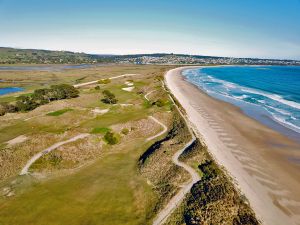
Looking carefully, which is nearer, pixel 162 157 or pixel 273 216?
pixel 273 216

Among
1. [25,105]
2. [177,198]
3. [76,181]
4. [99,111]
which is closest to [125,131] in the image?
[99,111]

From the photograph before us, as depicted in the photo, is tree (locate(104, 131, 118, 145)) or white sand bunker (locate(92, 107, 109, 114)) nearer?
tree (locate(104, 131, 118, 145))

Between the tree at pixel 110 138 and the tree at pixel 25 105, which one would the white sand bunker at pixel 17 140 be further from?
the tree at pixel 25 105

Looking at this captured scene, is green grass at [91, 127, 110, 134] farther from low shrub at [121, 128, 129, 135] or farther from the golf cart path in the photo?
the golf cart path

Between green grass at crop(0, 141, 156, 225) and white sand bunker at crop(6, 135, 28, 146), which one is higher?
white sand bunker at crop(6, 135, 28, 146)

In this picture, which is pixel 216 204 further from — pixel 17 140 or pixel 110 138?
pixel 17 140

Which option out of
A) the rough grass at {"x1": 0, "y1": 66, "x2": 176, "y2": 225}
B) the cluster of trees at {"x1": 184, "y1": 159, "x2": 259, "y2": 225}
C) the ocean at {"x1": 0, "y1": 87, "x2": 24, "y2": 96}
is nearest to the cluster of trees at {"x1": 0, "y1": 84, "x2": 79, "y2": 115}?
the rough grass at {"x1": 0, "y1": 66, "x2": 176, "y2": 225}

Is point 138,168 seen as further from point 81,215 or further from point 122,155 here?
point 81,215

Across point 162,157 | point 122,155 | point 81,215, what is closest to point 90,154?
point 122,155
